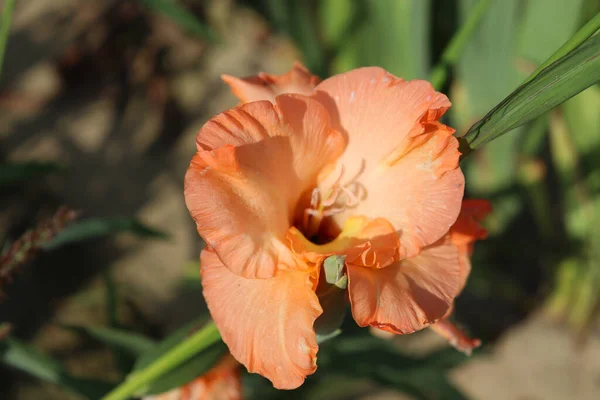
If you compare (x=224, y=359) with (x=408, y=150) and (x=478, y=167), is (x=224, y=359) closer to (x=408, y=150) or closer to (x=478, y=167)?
(x=408, y=150)

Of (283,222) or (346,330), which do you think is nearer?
(283,222)

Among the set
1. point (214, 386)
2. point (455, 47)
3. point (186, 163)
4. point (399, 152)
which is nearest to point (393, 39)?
point (455, 47)

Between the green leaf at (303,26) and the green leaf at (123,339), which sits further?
the green leaf at (303,26)

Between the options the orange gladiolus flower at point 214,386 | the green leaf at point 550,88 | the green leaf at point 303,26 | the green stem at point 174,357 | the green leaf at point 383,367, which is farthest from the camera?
the green leaf at point 303,26

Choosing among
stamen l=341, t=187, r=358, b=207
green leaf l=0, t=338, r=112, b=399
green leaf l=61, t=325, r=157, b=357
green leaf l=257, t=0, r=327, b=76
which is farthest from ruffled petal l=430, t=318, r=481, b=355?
green leaf l=257, t=0, r=327, b=76

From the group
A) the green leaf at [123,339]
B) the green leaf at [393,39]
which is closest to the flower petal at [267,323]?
the green leaf at [123,339]

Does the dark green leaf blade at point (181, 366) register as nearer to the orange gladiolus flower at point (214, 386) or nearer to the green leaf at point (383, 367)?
the orange gladiolus flower at point (214, 386)

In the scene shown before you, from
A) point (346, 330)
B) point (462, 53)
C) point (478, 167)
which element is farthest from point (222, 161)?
point (478, 167)

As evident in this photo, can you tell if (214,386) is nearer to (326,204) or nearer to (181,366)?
(181,366)
